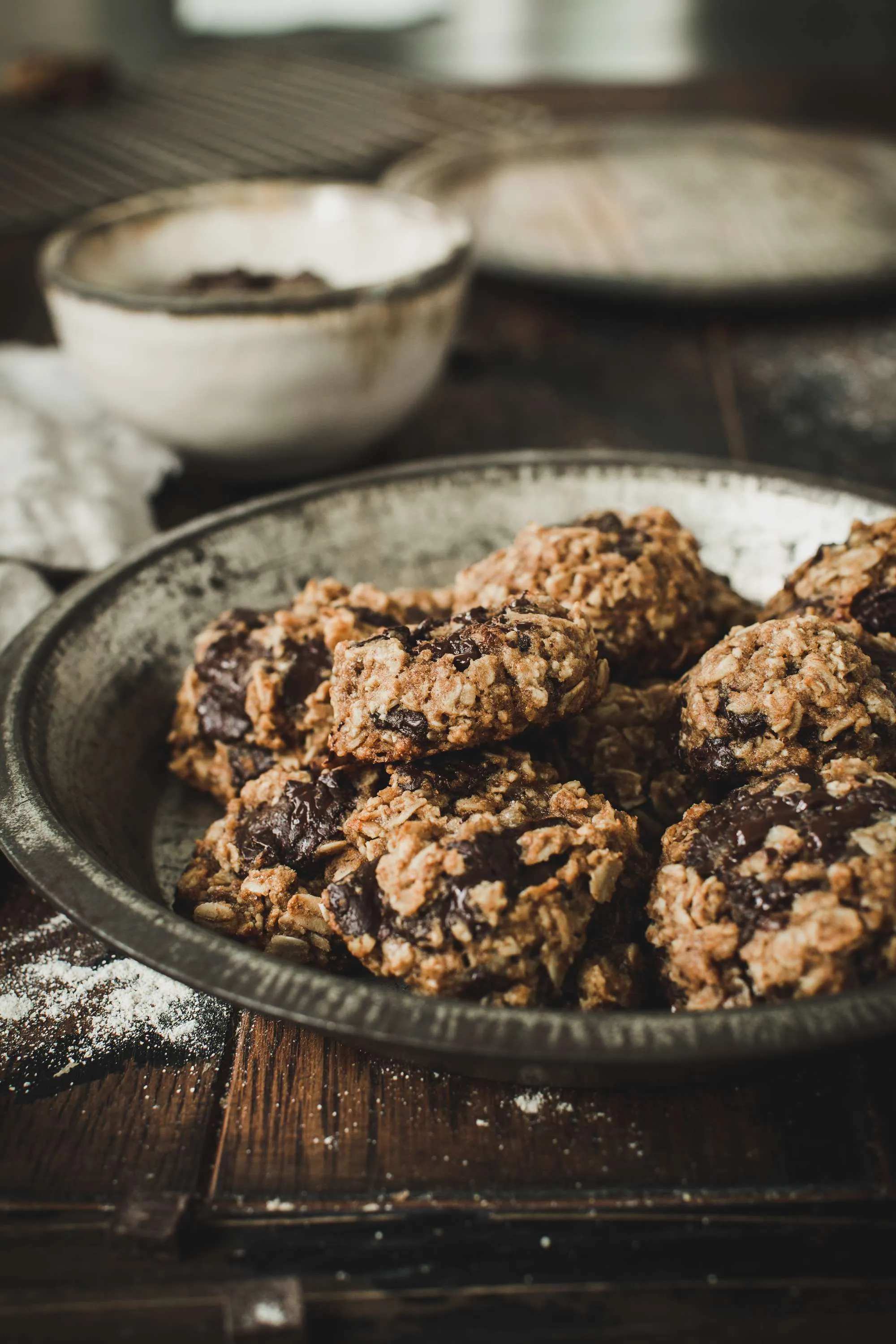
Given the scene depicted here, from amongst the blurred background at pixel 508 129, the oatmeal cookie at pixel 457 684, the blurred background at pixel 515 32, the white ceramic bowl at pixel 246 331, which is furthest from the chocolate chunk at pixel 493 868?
the blurred background at pixel 515 32

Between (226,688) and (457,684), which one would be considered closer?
(457,684)

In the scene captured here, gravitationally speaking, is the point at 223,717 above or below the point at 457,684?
below

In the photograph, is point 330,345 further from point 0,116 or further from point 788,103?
point 788,103

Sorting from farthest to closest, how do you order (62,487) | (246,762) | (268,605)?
(62,487), (268,605), (246,762)

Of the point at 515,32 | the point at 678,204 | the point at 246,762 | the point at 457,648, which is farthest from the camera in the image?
the point at 515,32

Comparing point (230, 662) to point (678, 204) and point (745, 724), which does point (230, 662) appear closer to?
point (745, 724)

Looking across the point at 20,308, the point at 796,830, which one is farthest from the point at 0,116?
the point at 796,830

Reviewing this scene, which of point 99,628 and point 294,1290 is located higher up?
point 99,628

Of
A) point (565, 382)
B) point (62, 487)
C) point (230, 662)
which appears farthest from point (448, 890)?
point (565, 382)
